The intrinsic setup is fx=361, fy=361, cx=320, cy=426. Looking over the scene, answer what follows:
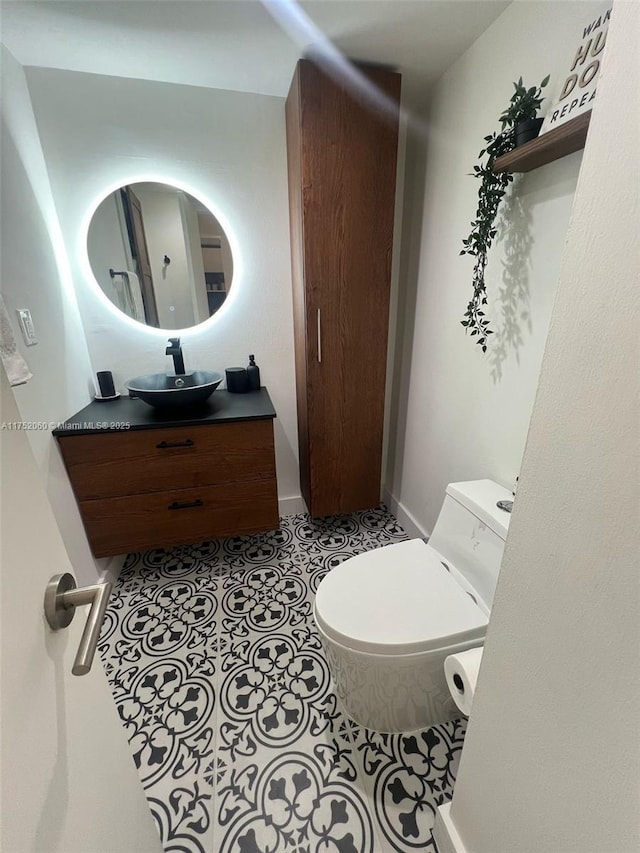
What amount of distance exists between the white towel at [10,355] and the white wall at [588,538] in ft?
4.32

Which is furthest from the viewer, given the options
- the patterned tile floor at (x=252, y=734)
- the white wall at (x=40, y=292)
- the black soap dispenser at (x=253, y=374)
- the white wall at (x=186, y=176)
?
the black soap dispenser at (x=253, y=374)

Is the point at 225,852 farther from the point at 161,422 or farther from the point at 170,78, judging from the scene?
the point at 170,78

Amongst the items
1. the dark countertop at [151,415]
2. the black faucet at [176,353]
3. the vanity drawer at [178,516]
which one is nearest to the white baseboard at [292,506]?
the vanity drawer at [178,516]

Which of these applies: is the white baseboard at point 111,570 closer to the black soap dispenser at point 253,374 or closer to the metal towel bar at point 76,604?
the black soap dispenser at point 253,374

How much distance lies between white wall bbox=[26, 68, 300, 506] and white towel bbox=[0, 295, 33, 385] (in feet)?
2.56

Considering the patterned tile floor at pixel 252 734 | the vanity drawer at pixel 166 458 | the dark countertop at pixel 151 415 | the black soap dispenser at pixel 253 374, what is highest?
the black soap dispenser at pixel 253 374

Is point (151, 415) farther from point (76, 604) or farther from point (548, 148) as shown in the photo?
point (548, 148)

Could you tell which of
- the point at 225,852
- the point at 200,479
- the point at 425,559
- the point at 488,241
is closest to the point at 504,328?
the point at 488,241

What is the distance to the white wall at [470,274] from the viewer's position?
106 cm

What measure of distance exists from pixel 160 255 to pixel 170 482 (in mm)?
1118

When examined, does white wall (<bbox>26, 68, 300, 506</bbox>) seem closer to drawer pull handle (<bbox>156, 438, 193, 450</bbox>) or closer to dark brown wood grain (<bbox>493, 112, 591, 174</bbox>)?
drawer pull handle (<bbox>156, 438, 193, 450</bbox>)

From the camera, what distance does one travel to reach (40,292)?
56.4 inches

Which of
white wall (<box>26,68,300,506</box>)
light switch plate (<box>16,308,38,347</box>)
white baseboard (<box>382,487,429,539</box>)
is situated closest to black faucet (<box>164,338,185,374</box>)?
white wall (<box>26,68,300,506</box>)

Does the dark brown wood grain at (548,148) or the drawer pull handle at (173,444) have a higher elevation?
the dark brown wood grain at (548,148)
